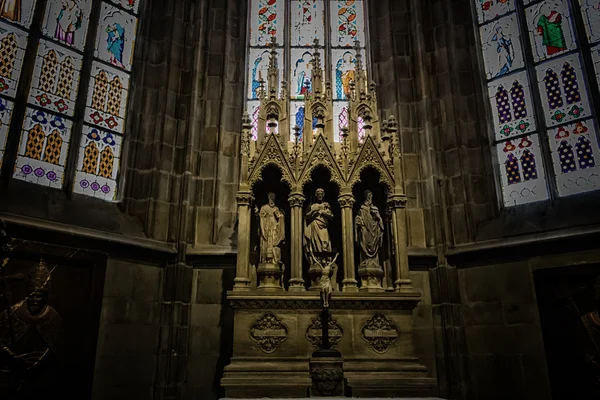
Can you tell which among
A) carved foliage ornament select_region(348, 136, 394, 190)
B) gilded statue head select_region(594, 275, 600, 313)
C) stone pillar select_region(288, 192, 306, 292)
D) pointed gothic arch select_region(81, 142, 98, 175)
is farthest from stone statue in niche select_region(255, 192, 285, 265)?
gilded statue head select_region(594, 275, 600, 313)

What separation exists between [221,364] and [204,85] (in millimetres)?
3912

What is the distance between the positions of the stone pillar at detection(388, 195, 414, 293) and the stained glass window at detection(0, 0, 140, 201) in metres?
3.64

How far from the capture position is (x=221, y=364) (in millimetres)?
5938

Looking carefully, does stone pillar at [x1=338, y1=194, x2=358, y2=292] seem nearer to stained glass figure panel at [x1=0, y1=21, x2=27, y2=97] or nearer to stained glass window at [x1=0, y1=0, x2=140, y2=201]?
stained glass window at [x1=0, y1=0, x2=140, y2=201]

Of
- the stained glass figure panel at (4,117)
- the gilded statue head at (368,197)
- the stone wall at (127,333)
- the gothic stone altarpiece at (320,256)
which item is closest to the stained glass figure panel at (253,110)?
the gothic stone altarpiece at (320,256)

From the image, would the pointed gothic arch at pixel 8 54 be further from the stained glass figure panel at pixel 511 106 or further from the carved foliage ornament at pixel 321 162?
the stained glass figure panel at pixel 511 106

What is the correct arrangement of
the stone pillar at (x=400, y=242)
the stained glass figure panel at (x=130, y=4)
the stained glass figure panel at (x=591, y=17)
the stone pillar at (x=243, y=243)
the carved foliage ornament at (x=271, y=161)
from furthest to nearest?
1. the stained glass figure panel at (x=130, y=4)
2. the stained glass figure panel at (x=591, y=17)
3. the carved foliage ornament at (x=271, y=161)
4. the stone pillar at (x=400, y=242)
5. the stone pillar at (x=243, y=243)

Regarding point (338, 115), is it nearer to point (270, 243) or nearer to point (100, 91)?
point (270, 243)

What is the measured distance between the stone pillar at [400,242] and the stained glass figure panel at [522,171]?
1.65m

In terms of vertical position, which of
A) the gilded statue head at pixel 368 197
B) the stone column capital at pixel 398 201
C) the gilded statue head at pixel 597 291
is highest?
the gilded statue head at pixel 368 197

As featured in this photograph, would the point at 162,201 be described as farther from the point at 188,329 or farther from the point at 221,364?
the point at 221,364

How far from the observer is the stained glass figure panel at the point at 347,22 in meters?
7.96

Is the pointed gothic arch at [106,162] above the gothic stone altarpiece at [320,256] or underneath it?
above

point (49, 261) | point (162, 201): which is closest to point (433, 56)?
point (162, 201)
